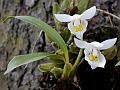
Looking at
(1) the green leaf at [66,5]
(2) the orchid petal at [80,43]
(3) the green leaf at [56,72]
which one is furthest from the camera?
(1) the green leaf at [66,5]

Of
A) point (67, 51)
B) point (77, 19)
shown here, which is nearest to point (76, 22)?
point (77, 19)

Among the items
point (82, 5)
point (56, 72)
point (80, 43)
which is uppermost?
point (82, 5)

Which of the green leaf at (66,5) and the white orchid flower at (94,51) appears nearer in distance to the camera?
the white orchid flower at (94,51)

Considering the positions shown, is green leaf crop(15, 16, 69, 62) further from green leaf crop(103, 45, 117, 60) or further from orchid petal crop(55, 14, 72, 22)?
green leaf crop(103, 45, 117, 60)

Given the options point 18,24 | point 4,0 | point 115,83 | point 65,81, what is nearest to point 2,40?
point 18,24

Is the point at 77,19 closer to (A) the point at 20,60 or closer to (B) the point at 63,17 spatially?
(B) the point at 63,17

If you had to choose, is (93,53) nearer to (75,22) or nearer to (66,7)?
(75,22)

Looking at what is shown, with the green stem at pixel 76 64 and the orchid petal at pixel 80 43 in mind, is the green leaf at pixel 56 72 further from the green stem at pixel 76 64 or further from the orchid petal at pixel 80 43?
the orchid petal at pixel 80 43

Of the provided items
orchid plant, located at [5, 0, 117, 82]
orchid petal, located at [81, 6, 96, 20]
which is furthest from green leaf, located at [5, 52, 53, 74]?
orchid petal, located at [81, 6, 96, 20]

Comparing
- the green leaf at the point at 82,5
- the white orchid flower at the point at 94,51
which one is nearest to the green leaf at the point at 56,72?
the white orchid flower at the point at 94,51

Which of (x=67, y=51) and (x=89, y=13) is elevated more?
(x=89, y=13)
